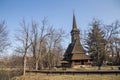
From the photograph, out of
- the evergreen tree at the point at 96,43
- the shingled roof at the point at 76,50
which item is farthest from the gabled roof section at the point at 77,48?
the evergreen tree at the point at 96,43

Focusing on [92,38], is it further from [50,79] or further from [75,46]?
[50,79]

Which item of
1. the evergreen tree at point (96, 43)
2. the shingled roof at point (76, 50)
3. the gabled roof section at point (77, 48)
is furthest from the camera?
the evergreen tree at point (96, 43)

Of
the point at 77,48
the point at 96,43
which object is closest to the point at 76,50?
the point at 77,48

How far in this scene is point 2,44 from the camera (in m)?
33.9

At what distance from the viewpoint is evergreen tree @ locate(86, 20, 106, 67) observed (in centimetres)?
4556

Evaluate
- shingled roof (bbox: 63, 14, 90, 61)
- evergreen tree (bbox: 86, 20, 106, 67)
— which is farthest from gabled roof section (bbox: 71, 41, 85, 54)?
evergreen tree (bbox: 86, 20, 106, 67)

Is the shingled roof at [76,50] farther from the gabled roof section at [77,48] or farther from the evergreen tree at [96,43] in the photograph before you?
the evergreen tree at [96,43]

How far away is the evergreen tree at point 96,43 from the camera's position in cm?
4556

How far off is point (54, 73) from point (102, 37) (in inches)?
1031

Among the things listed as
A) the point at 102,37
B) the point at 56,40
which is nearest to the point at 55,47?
the point at 56,40

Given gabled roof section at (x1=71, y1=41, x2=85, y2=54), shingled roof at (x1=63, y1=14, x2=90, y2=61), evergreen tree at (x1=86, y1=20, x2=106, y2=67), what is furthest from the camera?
evergreen tree at (x1=86, y1=20, x2=106, y2=67)

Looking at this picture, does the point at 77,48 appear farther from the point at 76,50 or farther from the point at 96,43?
the point at 96,43

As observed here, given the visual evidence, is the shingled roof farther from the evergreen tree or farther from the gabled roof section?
the evergreen tree

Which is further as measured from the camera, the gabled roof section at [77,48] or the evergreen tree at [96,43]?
the evergreen tree at [96,43]
